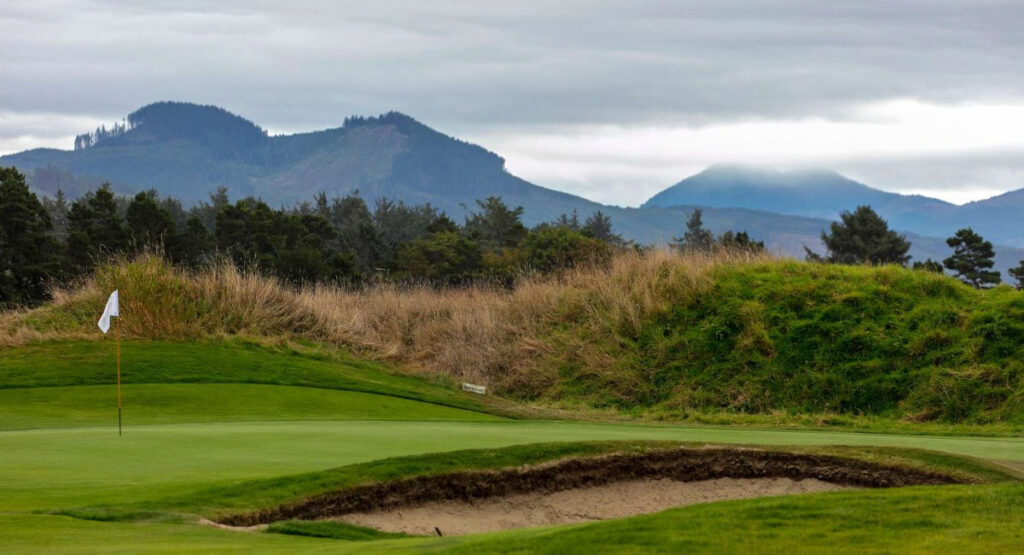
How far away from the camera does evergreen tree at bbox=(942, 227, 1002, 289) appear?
50719 millimetres

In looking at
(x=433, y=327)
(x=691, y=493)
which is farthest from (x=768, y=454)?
(x=433, y=327)

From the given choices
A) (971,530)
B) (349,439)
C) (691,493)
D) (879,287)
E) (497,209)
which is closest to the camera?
(971,530)

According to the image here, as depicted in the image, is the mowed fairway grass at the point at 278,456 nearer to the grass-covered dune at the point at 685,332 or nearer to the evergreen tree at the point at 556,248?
the grass-covered dune at the point at 685,332

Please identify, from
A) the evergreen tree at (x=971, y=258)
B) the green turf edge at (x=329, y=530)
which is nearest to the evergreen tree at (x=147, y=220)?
the evergreen tree at (x=971, y=258)

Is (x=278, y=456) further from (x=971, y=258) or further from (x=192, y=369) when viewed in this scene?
(x=971, y=258)

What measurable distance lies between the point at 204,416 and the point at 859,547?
1223 cm

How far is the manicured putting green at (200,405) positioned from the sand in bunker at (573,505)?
7.51 m

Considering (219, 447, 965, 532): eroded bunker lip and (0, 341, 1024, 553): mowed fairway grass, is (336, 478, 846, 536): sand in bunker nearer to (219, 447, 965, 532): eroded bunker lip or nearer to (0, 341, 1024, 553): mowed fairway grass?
(219, 447, 965, 532): eroded bunker lip

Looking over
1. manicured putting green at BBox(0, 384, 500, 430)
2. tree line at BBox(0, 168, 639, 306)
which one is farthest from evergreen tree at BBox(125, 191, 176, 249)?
manicured putting green at BBox(0, 384, 500, 430)

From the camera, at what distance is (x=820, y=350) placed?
74.4 feet

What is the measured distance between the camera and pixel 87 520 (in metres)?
6.80

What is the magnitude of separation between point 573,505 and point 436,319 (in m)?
20.6

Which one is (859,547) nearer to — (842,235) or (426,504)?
(426,504)

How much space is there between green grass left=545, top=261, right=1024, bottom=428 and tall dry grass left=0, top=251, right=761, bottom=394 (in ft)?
1.28
